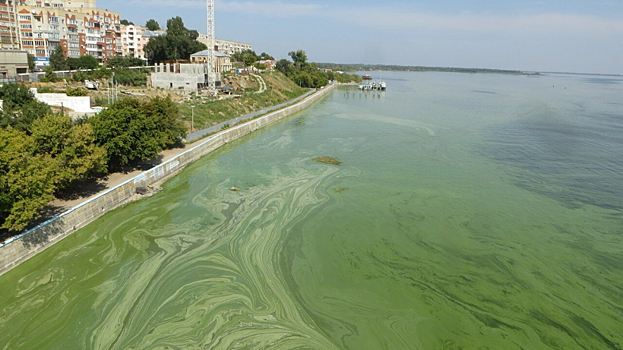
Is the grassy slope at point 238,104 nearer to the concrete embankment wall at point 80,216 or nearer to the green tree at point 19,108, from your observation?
the concrete embankment wall at point 80,216

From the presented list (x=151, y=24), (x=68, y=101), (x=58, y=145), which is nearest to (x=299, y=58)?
(x=151, y=24)

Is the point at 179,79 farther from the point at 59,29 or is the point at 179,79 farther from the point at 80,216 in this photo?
the point at 80,216

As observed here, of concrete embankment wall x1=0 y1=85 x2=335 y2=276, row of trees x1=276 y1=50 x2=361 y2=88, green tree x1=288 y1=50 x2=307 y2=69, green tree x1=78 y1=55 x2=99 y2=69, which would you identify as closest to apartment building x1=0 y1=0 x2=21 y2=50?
green tree x1=78 y1=55 x2=99 y2=69

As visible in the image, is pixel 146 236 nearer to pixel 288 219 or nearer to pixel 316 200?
pixel 288 219

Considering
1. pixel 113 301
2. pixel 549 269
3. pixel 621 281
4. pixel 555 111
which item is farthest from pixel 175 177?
pixel 555 111

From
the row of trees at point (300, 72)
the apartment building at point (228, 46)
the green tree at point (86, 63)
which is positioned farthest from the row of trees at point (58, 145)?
the apartment building at point (228, 46)

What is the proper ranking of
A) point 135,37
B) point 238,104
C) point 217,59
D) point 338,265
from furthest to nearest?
point 135,37, point 217,59, point 238,104, point 338,265

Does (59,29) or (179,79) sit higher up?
(59,29)
